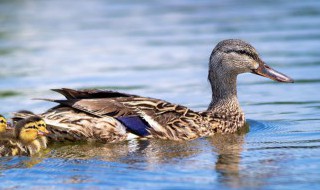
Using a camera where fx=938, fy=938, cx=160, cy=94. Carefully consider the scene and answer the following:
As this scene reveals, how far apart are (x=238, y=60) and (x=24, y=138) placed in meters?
3.07

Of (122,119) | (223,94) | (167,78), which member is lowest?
(122,119)

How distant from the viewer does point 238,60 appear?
11648mm

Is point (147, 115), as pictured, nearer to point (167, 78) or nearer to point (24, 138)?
point (24, 138)

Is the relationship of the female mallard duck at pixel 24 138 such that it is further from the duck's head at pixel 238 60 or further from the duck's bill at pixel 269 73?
the duck's bill at pixel 269 73

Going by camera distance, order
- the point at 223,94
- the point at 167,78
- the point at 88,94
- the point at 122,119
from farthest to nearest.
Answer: the point at 167,78 < the point at 223,94 < the point at 88,94 < the point at 122,119

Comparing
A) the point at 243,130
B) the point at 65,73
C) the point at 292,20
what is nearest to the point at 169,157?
the point at 243,130

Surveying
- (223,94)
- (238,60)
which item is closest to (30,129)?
(223,94)

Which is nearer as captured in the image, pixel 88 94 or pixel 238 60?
pixel 88 94

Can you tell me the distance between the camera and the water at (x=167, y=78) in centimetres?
889

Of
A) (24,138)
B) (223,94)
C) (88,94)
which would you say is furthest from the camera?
(223,94)

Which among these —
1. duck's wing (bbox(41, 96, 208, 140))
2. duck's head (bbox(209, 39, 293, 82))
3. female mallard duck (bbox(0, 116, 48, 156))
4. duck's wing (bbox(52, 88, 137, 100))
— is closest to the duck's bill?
duck's head (bbox(209, 39, 293, 82))

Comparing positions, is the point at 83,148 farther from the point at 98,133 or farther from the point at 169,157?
the point at 169,157

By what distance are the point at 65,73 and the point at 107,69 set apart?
29.7 inches

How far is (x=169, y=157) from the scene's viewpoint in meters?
9.70
